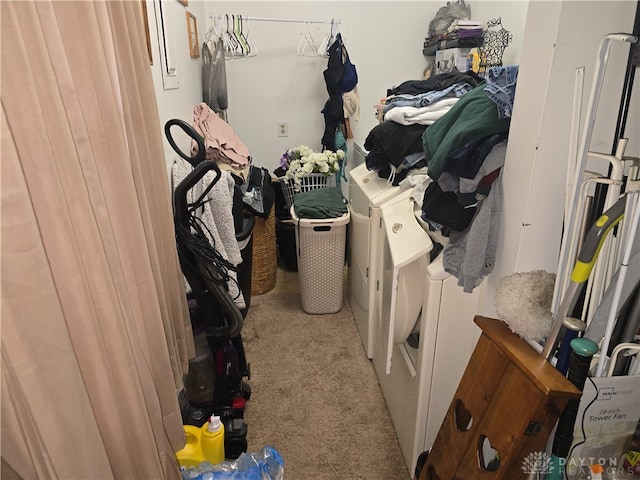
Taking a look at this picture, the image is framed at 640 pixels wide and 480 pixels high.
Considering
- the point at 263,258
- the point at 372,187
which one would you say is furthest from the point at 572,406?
the point at 263,258

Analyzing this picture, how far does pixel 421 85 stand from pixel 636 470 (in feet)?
5.31

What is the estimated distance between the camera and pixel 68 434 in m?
0.67

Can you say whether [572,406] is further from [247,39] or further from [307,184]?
[247,39]

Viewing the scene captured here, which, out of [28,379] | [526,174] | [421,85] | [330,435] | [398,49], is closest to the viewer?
[28,379]

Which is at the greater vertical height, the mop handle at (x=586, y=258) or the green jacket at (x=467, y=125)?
the green jacket at (x=467, y=125)

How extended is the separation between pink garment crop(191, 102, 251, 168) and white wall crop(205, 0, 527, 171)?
0.94 meters

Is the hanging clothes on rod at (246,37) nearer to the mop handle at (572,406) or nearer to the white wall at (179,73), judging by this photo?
the white wall at (179,73)

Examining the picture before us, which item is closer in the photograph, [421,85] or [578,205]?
[578,205]

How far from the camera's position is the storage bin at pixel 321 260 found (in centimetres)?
245

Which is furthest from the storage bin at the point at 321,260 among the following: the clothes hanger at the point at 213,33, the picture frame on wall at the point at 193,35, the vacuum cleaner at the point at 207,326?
the clothes hanger at the point at 213,33

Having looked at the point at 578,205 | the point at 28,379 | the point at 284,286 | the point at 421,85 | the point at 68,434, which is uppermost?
the point at 421,85

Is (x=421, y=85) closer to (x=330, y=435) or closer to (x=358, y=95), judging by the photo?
(x=358, y=95)

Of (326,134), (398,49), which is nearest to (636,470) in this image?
(326,134)

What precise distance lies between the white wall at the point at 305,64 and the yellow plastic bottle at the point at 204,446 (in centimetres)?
241
